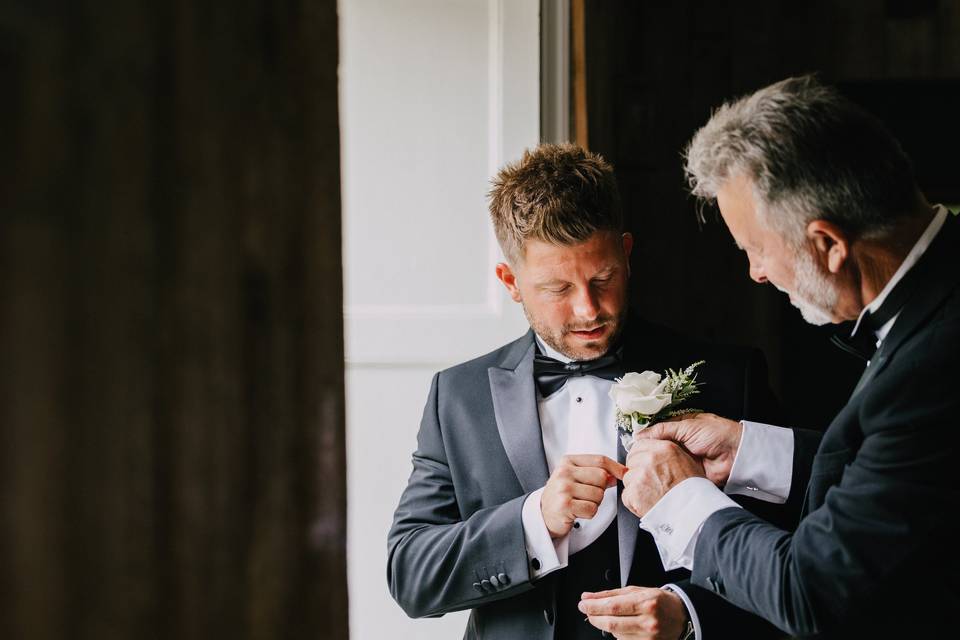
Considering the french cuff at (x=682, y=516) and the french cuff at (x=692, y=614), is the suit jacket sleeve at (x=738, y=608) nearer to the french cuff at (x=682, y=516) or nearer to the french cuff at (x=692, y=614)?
the french cuff at (x=692, y=614)

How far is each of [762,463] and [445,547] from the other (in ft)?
1.95

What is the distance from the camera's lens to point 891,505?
1.16 m

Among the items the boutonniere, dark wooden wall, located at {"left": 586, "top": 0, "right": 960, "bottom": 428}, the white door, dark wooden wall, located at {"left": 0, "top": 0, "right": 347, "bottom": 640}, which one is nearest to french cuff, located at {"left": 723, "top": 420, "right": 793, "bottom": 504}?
the boutonniere

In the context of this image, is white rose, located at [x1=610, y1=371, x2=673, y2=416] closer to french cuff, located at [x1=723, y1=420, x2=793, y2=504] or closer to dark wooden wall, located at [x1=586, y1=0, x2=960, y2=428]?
french cuff, located at [x1=723, y1=420, x2=793, y2=504]

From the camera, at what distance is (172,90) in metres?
0.42

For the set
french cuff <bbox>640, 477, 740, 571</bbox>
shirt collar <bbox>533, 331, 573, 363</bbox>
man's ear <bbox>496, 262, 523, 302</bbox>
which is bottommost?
french cuff <bbox>640, 477, 740, 571</bbox>

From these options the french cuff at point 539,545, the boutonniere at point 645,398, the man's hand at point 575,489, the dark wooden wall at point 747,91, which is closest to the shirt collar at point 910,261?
the boutonniere at point 645,398

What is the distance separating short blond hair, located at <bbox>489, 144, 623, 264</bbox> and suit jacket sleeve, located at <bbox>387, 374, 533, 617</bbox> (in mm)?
436

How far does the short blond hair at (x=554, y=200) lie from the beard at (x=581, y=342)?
0.15 m

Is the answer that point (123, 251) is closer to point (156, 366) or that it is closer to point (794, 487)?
point (156, 366)

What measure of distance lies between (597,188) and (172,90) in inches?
56.0

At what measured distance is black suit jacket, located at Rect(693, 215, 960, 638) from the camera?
1.15 metres

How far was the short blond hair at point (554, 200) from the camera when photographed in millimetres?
1746

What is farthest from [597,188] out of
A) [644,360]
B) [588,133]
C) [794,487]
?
[588,133]
